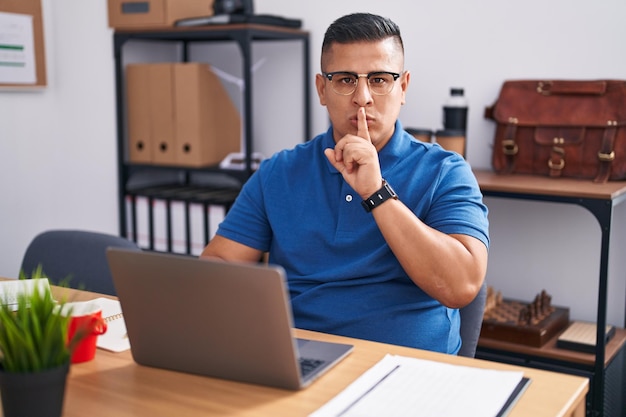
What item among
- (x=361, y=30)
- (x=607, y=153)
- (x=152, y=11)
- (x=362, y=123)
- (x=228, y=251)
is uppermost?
(x=152, y=11)

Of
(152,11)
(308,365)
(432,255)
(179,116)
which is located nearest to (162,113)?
(179,116)

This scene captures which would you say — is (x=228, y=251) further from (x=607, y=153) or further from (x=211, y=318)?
(x=607, y=153)

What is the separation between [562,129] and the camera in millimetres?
2564

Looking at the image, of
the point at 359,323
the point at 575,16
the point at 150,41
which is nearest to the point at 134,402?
the point at 359,323

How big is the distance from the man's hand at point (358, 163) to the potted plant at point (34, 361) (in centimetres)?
72

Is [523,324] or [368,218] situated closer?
[368,218]

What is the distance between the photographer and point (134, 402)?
3.48 feet

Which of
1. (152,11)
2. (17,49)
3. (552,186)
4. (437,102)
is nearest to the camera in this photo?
(552,186)

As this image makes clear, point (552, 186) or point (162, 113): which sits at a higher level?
point (162, 113)

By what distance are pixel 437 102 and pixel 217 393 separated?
2045 millimetres

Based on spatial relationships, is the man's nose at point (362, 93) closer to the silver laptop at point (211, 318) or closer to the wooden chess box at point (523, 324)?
the silver laptop at point (211, 318)

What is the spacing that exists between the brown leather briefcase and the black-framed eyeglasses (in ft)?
3.57

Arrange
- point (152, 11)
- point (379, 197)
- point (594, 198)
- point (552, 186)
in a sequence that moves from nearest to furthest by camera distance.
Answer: point (379, 197) < point (594, 198) < point (552, 186) < point (152, 11)

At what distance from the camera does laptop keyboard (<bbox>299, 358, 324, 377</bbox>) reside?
1.13 m
